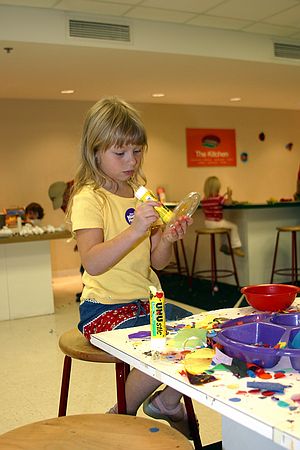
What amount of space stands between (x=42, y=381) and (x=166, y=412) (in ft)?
5.46

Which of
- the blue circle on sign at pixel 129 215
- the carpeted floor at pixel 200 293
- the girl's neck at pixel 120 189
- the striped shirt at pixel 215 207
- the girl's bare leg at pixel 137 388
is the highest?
the girl's neck at pixel 120 189

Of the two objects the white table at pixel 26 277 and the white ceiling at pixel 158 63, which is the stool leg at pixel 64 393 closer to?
the white table at pixel 26 277

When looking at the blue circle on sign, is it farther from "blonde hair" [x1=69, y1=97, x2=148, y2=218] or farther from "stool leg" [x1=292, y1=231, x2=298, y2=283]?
"stool leg" [x1=292, y1=231, x2=298, y2=283]

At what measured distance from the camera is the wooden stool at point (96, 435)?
45.6 inches

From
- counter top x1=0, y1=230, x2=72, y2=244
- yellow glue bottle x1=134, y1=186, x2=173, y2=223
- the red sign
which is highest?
the red sign

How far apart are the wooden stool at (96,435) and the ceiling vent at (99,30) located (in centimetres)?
411

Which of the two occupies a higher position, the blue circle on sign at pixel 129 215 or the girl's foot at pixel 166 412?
the blue circle on sign at pixel 129 215

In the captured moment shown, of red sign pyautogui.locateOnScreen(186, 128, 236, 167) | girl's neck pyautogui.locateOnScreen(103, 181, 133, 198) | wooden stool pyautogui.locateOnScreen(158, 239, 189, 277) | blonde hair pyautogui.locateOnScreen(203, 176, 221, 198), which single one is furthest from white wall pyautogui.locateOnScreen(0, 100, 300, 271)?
girl's neck pyautogui.locateOnScreen(103, 181, 133, 198)

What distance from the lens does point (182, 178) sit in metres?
8.55

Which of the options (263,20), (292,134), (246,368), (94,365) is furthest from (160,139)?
(246,368)

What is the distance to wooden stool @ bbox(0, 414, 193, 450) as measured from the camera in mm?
1159

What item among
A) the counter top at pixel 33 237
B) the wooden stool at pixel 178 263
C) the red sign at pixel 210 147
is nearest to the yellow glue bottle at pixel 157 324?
the counter top at pixel 33 237

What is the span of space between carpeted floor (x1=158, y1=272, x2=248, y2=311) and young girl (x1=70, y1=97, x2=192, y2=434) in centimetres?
306

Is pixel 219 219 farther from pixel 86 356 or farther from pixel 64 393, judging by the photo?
pixel 86 356
